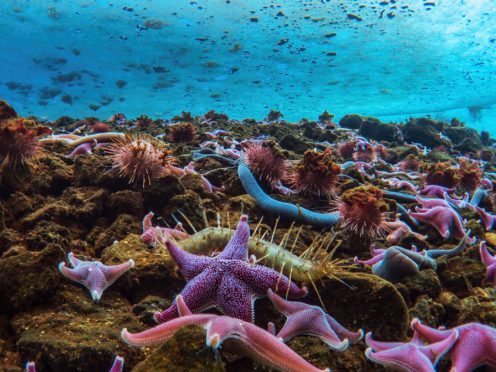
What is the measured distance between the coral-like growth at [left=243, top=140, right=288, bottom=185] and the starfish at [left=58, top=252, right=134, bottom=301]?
125 inches

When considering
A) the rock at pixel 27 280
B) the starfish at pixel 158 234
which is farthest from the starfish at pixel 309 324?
the rock at pixel 27 280

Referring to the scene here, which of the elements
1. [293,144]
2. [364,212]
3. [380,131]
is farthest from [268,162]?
[380,131]

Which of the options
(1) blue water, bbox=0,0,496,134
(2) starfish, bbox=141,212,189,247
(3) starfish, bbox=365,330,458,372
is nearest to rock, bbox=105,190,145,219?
(2) starfish, bbox=141,212,189,247

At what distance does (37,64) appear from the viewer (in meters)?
48.0

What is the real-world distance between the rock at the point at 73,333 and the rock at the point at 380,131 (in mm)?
17231

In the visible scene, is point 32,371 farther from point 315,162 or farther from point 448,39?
point 448,39

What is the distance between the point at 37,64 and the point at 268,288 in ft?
193

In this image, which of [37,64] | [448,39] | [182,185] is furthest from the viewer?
[37,64]

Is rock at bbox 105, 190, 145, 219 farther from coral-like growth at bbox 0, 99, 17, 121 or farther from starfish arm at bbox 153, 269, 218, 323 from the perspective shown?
starfish arm at bbox 153, 269, 218, 323

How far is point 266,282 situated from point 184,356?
886 mm

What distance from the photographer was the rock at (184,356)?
1.65m

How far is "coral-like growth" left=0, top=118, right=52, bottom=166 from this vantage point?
4.07 meters

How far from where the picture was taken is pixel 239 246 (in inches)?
105

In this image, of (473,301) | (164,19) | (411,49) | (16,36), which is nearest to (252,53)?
(164,19)
